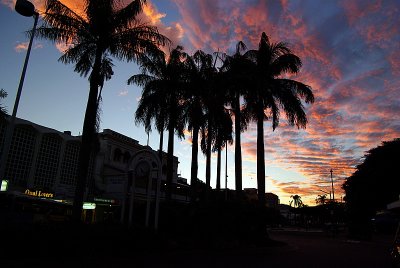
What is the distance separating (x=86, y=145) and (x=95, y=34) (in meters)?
5.92

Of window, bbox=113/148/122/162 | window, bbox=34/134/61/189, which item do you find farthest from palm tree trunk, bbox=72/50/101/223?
window, bbox=113/148/122/162

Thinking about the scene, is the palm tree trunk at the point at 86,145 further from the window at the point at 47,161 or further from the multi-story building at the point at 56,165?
the window at the point at 47,161

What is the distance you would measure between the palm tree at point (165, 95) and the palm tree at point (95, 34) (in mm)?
8095

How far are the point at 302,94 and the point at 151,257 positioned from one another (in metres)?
18.7

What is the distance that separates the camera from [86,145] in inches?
673

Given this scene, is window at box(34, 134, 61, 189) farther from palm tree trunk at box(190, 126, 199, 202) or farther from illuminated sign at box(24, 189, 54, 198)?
palm tree trunk at box(190, 126, 199, 202)

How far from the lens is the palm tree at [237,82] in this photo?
2741 centimetres

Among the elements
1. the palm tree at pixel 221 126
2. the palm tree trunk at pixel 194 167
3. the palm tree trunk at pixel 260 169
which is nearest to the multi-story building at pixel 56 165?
the palm tree trunk at pixel 194 167

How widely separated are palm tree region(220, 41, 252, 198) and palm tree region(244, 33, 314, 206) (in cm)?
61

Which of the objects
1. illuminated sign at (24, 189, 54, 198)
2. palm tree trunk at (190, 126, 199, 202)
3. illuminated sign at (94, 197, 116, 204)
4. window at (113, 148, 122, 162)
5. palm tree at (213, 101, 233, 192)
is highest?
window at (113, 148, 122, 162)

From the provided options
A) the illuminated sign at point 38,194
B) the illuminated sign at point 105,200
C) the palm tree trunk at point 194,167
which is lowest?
the illuminated sign at point 38,194

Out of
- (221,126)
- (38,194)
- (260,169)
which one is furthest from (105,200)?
(260,169)

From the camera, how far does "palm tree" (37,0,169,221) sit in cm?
1816

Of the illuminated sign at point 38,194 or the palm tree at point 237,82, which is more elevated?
the palm tree at point 237,82
